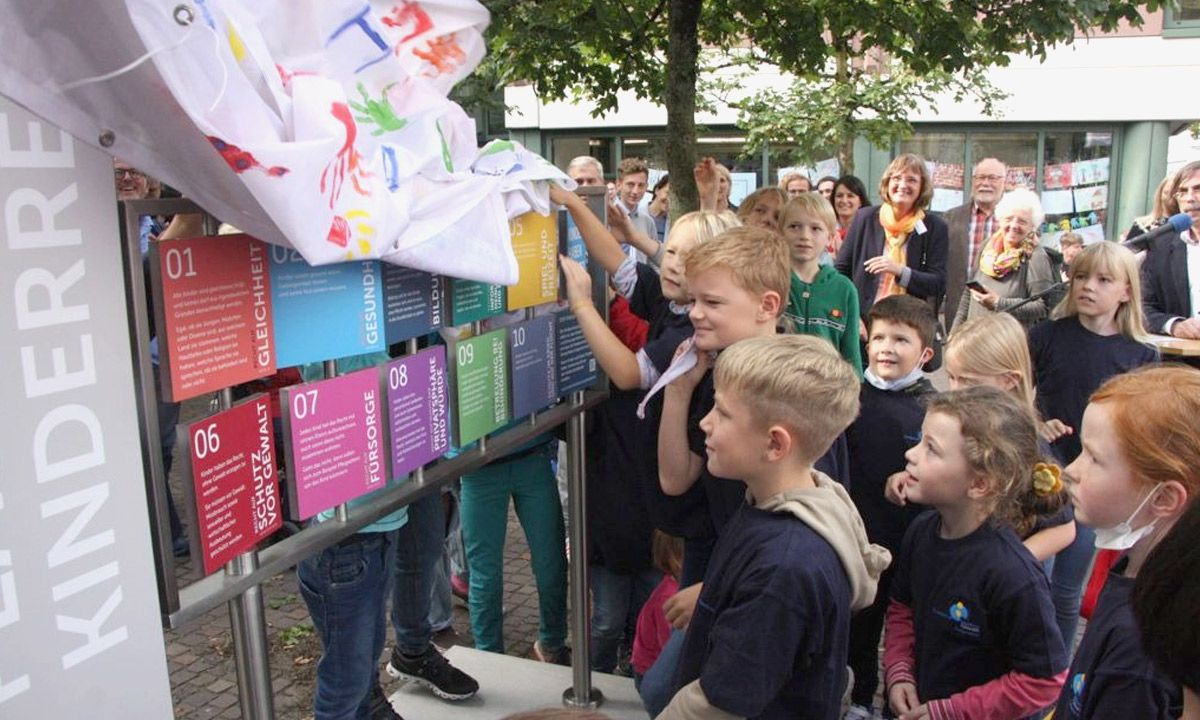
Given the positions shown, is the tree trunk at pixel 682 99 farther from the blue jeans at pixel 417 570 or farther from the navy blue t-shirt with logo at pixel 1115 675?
the navy blue t-shirt with logo at pixel 1115 675

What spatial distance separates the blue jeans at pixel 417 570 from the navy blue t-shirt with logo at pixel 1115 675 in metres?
2.00

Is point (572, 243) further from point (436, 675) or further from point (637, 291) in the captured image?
point (436, 675)

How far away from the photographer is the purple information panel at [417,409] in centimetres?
207

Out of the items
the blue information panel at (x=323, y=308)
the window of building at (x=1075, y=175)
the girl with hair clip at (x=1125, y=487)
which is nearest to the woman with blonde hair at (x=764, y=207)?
the girl with hair clip at (x=1125, y=487)

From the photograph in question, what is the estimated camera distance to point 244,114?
4.55ft

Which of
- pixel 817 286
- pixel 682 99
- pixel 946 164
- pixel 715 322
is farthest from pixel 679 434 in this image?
pixel 946 164

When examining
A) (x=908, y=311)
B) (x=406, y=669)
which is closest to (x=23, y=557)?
(x=406, y=669)

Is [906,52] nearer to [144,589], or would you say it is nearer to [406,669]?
[406,669]

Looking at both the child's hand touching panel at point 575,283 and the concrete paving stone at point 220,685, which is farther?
the concrete paving stone at point 220,685

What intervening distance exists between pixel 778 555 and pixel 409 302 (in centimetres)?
96

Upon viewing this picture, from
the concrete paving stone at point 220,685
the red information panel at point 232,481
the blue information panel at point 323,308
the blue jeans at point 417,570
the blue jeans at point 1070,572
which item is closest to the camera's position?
the red information panel at point 232,481

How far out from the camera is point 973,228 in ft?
19.1

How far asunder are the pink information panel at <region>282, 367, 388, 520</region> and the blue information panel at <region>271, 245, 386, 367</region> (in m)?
0.06

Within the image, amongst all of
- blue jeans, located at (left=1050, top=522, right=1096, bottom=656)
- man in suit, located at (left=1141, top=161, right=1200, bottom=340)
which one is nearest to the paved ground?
blue jeans, located at (left=1050, top=522, right=1096, bottom=656)
